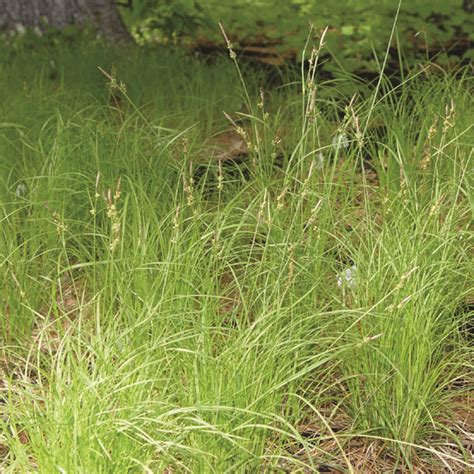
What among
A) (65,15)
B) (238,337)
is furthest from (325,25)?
(238,337)

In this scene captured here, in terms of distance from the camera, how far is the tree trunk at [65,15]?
20.4 ft

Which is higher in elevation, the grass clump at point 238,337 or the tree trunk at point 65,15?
the grass clump at point 238,337

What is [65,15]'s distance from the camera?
6316 millimetres

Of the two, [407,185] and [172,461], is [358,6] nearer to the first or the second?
[407,185]

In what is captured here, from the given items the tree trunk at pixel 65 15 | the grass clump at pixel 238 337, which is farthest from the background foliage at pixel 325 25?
the grass clump at pixel 238 337

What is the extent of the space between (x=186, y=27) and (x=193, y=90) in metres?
1.47

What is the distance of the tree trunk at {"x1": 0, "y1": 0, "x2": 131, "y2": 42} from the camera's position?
6207mm

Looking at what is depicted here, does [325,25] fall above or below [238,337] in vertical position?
below

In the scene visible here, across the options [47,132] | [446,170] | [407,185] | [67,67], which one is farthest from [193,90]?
[407,185]

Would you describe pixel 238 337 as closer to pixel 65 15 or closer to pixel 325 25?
pixel 325 25

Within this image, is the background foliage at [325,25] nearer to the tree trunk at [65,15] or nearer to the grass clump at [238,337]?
the tree trunk at [65,15]

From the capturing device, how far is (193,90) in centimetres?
475

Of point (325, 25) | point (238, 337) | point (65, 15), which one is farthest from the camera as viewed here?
point (65, 15)

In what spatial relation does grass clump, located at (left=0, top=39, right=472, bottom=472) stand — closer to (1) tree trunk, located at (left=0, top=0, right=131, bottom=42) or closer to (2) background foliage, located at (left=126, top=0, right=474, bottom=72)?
(2) background foliage, located at (left=126, top=0, right=474, bottom=72)
